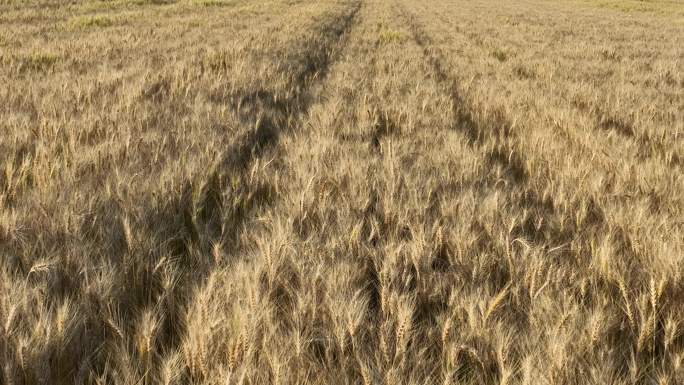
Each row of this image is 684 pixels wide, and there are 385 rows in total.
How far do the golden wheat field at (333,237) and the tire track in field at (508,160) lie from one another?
0.02m

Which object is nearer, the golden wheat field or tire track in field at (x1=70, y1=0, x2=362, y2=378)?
the golden wheat field

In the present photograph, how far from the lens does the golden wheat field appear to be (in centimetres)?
112

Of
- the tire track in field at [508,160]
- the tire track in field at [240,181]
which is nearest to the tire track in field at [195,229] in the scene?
the tire track in field at [240,181]

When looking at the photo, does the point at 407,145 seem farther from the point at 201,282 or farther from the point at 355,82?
the point at 355,82

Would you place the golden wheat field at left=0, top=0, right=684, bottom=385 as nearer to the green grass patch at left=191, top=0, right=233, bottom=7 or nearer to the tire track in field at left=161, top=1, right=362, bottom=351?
the tire track in field at left=161, top=1, right=362, bottom=351

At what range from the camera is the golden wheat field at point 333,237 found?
44.1 inches

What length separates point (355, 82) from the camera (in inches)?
205

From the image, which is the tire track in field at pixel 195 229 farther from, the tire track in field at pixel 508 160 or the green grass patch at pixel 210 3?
the green grass patch at pixel 210 3

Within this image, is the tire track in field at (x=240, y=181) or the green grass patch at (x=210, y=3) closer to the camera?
the tire track in field at (x=240, y=181)

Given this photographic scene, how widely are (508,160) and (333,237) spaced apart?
166 centimetres

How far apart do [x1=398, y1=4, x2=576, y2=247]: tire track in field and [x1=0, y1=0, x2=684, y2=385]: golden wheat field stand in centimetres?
2

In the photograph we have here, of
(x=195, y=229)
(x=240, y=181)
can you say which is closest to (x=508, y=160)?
(x=240, y=181)

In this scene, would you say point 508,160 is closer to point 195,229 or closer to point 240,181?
point 240,181

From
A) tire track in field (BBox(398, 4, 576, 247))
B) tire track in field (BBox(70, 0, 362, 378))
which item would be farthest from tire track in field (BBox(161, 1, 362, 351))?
tire track in field (BBox(398, 4, 576, 247))
